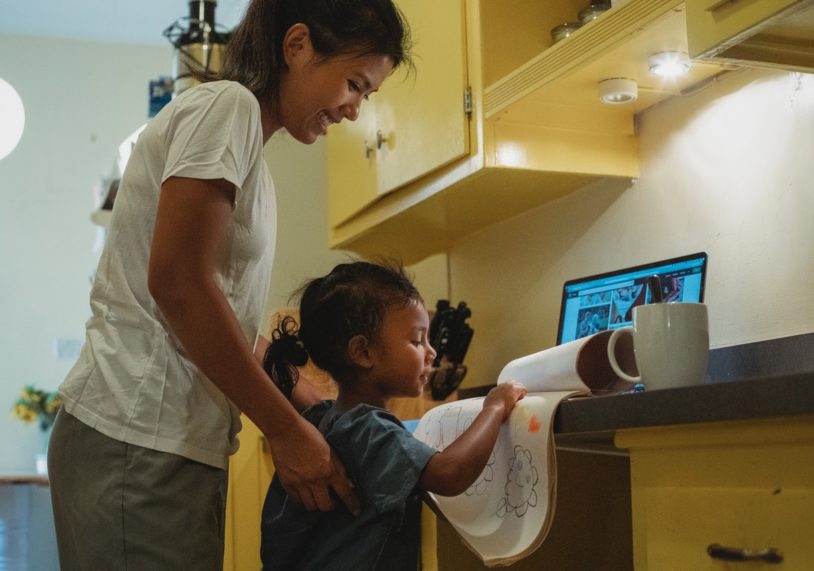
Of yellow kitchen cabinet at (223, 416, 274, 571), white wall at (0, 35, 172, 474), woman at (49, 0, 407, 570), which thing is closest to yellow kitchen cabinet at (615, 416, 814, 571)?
woman at (49, 0, 407, 570)

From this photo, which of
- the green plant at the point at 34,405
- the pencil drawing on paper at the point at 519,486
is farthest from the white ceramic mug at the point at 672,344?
the green plant at the point at 34,405

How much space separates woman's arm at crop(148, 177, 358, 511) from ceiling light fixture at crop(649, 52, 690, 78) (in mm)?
790

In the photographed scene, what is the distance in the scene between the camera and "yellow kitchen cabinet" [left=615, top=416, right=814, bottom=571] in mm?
862

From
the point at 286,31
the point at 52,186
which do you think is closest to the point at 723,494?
the point at 286,31

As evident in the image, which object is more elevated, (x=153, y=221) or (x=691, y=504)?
(x=153, y=221)

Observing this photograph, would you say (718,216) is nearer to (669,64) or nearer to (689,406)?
(669,64)

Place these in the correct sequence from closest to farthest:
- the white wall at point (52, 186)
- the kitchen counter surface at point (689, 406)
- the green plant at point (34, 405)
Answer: the kitchen counter surface at point (689, 406) < the green plant at point (34, 405) < the white wall at point (52, 186)

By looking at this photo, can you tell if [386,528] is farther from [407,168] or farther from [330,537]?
[407,168]

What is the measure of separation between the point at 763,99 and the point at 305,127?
30.9 inches

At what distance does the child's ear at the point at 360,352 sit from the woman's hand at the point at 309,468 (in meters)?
0.22

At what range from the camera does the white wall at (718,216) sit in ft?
5.01

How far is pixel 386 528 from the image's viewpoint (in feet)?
3.96

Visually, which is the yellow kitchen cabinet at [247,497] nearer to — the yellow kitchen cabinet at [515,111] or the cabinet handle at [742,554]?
the yellow kitchen cabinet at [515,111]

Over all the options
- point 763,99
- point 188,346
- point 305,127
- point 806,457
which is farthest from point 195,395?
point 763,99
